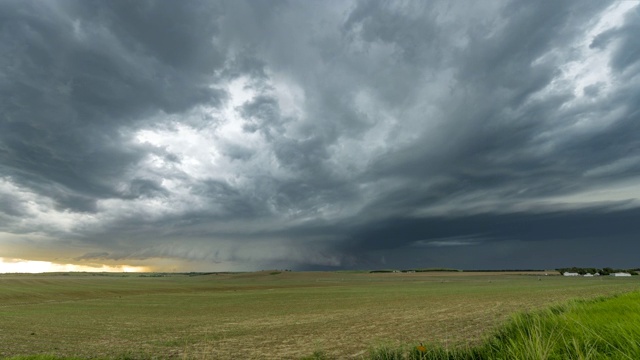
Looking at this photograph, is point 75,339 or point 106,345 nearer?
point 106,345

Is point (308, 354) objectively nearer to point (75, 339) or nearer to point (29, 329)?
point (75, 339)

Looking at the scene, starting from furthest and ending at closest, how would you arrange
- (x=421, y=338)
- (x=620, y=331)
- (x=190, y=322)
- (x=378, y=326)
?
1. (x=190, y=322)
2. (x=378, y=326)
3. (x=421, y=338)
4. (x=620, y=331)

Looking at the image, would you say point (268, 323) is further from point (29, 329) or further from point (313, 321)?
point (29, 329)

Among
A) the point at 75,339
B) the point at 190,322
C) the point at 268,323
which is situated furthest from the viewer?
the point at 190,322

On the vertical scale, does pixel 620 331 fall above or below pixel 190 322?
above

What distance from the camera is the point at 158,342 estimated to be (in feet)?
101

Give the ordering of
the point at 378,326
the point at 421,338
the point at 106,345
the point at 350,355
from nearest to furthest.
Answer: the point at 350,355 < the point at 421,338 < the point at 106,345 < the point at 378,326

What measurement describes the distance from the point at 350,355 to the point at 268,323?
2153 centimetres

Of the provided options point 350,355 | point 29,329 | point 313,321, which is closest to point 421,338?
point 350,355

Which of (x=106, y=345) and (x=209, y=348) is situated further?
(x=106, y=345)

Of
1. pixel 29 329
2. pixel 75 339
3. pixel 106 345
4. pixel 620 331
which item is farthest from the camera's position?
pixel 29 329

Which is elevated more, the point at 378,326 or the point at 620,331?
the point at 620,331

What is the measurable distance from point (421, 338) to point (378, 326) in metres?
9.97

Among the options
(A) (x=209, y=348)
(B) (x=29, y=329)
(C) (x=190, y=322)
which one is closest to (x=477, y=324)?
(A) (x=209, y=348)
